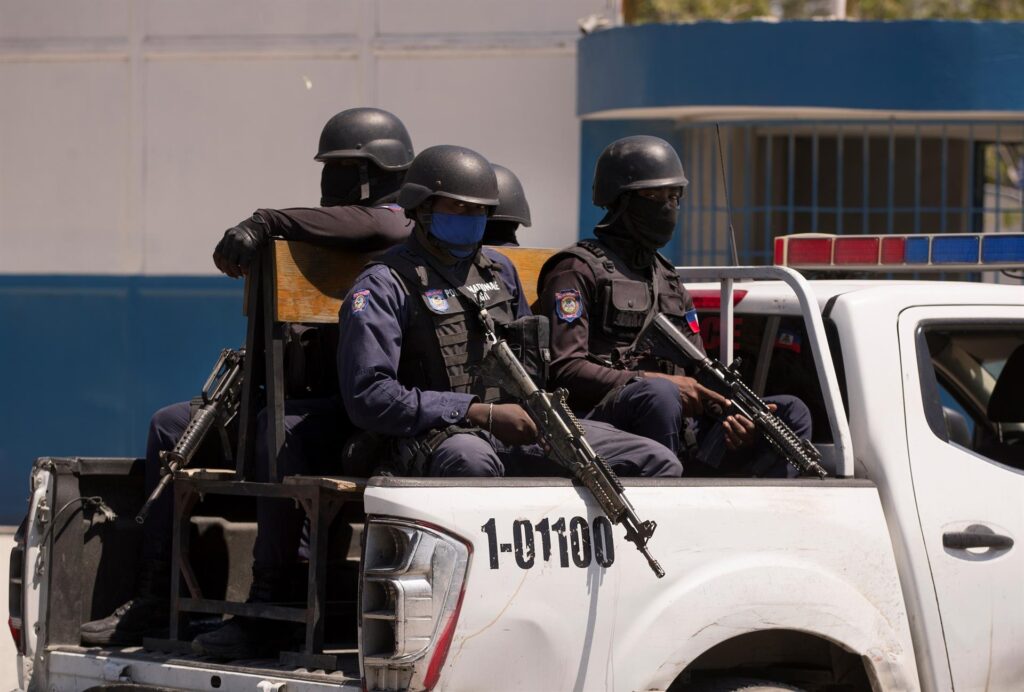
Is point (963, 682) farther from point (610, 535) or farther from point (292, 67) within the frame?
point (292, 67)

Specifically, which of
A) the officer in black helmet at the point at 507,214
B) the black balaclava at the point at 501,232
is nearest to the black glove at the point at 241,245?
the officer in black helmet at the point at 507,214

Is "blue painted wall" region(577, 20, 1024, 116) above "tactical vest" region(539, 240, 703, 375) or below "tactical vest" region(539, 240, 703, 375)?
above

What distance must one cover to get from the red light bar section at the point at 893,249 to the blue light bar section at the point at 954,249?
0.10 m

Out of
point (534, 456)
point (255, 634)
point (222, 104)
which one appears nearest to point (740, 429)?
point (534, 456)

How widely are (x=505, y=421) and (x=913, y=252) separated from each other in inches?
60.3

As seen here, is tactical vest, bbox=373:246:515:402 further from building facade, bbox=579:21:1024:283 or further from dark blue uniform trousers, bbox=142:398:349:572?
building facade, bbox=579:21:1024:283

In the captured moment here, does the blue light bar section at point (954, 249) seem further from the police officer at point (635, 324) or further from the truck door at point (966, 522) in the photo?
the police officer at point (635, 324)

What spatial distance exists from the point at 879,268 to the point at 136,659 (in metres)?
2.51

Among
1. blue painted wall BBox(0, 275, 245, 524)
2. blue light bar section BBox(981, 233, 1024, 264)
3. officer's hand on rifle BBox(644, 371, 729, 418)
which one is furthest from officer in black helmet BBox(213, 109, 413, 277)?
blue painted wall BBox(0, 275, 245, 524)

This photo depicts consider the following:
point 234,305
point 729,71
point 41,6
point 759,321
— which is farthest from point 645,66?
point 759,321

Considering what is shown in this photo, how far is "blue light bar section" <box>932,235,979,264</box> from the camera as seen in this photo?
4539 mm

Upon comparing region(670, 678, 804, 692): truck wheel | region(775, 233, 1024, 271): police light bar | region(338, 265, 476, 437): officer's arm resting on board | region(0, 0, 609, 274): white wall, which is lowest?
region(670, 678, 804, 692): truck wheel

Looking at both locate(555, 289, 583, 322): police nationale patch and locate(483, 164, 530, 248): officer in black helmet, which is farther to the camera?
locate(483, 164, 530, 248): officer in black helmet

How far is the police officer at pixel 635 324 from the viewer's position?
428cm
